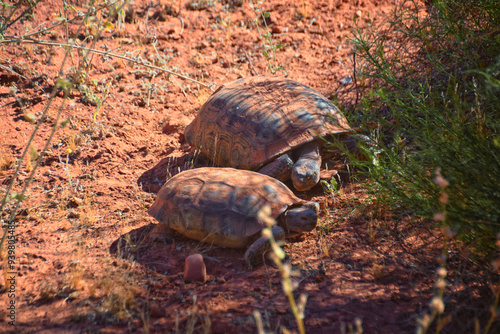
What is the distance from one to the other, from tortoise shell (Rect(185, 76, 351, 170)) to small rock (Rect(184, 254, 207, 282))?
5.74 ft

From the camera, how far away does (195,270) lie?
345 cm

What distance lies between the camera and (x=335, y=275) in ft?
11.4

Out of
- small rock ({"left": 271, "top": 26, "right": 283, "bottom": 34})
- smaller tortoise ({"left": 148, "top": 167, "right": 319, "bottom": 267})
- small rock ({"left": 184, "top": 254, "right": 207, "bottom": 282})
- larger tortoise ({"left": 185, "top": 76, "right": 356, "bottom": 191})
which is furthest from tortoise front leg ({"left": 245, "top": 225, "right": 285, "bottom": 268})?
small rock ({"left": 271, "top": 26, "right": 283, "bottom": 34})

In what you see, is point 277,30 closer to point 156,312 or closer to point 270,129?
point 270,129

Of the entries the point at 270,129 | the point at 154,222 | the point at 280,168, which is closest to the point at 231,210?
the point at 154,222

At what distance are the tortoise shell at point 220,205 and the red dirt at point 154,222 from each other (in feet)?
0.76

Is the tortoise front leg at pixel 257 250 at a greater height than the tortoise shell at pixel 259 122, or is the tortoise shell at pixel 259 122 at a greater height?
the tortoise shell at pixel 259 122

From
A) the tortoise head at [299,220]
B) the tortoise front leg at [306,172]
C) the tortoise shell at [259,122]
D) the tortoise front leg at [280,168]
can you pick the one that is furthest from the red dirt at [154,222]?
the tortoise shell at [259,122]

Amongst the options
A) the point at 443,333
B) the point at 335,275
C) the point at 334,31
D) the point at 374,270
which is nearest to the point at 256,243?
the point at 335,275

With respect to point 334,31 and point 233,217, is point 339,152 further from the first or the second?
point 334,31

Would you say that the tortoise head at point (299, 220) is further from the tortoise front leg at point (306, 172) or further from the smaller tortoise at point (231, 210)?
the tortoise front leg at point (306, 172)

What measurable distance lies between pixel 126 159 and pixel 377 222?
3.42m

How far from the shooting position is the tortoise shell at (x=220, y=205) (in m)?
3.76

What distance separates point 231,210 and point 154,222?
1095mm
